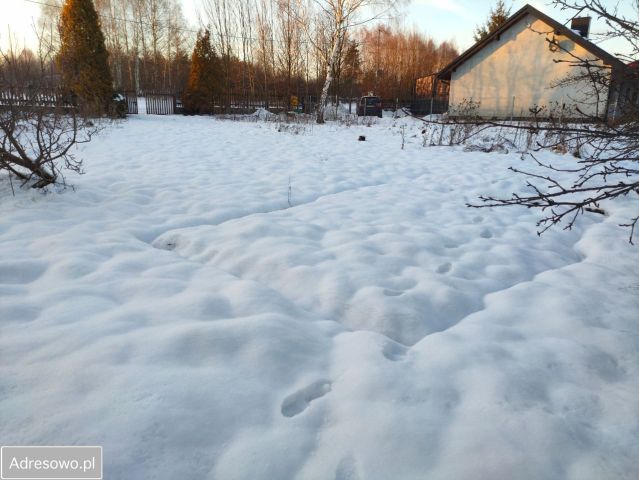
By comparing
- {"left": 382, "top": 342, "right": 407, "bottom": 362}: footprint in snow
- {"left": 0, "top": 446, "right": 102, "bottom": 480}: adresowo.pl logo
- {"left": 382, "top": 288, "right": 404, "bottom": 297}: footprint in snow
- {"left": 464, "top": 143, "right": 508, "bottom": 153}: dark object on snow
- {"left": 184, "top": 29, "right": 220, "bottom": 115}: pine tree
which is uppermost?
{"left": 184, "top": 29, "right": 220, "bottom": 115}: pine tree

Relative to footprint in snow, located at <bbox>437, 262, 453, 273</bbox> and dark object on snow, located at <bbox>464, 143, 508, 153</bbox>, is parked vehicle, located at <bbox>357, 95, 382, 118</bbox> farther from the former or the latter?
footprint in snow, located at <bbox>437, 262, 453, 273</bbox>

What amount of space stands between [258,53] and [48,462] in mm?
30118

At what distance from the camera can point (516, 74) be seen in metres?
19.5

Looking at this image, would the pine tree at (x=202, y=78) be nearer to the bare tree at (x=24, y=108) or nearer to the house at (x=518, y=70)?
the house at (x=518, y=70)

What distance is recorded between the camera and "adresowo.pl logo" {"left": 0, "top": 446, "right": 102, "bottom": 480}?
1.24 metres

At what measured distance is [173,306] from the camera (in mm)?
2219

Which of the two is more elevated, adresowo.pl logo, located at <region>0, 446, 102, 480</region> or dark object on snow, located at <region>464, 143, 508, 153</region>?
dark object on snow, located at <region>464, 143, 508, 153</region>

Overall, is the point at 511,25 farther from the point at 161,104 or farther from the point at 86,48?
the point at 86,48

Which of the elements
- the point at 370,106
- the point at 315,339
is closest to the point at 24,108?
the point at 315,339

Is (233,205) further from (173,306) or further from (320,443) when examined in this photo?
(320,443)

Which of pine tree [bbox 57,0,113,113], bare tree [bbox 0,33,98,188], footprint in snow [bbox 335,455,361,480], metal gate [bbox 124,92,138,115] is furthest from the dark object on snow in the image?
metal gate [bbox 124,92,138,115]

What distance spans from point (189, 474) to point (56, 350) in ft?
2.98

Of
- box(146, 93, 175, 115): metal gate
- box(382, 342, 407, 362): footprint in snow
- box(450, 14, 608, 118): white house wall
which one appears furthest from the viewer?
box(146, 93, 175, 115): metal gate

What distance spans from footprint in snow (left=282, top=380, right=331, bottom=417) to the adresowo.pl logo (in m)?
0.64
